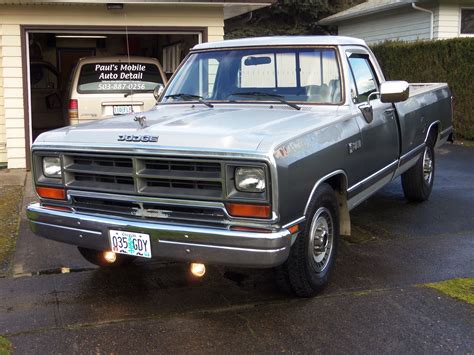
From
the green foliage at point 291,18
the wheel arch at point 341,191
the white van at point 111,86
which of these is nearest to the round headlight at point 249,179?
the wheel arch at point 341,191

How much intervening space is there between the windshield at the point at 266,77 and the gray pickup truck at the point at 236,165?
0.01m

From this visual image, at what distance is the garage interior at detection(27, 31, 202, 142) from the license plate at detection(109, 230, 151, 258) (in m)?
7.54

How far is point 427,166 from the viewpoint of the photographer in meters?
7.26

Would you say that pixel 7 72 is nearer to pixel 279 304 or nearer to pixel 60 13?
pixel 60 13

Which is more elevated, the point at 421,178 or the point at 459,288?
the point at 421,178

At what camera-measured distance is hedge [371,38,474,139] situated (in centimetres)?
1234

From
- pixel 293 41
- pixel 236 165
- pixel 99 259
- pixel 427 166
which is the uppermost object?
pixel 293 41

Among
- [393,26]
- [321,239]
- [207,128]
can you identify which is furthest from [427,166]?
[393,26]

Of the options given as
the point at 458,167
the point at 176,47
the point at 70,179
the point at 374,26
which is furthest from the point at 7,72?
the point at 374,26

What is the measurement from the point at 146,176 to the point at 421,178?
432cm

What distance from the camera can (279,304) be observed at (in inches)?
165

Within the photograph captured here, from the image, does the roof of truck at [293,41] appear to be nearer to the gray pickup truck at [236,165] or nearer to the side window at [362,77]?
the gray pickup truck at [236,165]

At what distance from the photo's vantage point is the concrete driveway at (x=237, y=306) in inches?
142

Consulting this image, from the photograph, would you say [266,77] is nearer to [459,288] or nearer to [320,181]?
[320,181]
